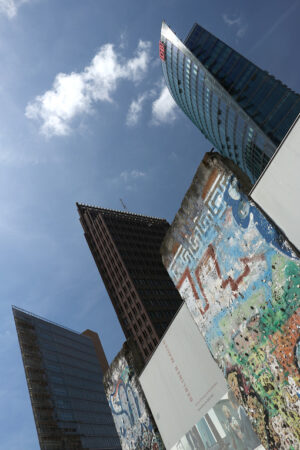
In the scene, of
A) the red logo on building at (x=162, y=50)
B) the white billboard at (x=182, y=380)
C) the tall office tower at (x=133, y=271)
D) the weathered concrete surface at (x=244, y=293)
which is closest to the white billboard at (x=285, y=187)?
the weathered concrete surface at (x=244, y=293)

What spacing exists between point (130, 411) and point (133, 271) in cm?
5097

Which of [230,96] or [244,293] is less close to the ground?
[230,96]

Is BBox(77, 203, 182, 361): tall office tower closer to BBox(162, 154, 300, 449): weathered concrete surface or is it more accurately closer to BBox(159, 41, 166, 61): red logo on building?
BBox(159, 41, 166, 61): red logo on building

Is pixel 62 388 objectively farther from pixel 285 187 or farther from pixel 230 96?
pixel 285 187

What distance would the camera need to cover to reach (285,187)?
14.9m

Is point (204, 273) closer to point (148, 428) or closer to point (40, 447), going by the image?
point (148, 428)

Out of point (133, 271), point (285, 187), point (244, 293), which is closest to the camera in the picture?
point (285, 187)

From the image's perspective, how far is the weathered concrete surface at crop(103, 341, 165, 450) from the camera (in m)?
28.5

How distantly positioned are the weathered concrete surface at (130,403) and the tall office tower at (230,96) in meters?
44.3

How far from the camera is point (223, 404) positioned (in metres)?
19.5

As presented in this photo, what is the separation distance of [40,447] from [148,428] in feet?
147

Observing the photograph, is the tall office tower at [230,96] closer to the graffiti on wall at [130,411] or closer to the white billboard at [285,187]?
the graffiti on wall at [130,411]

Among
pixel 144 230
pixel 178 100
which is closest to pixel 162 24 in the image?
pixel 178 100

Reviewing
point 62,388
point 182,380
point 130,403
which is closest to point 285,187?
point 182,380
